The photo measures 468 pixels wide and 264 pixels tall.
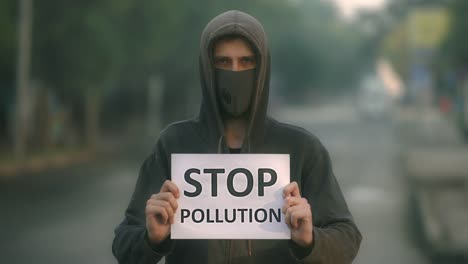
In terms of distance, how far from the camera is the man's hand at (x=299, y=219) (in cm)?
257

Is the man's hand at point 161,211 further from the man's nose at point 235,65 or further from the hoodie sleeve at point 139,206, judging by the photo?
the man's nose at point 235,65

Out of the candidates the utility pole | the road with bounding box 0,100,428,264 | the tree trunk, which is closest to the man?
the road with bounding box 0,100,428,264

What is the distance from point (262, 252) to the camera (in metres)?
2.76

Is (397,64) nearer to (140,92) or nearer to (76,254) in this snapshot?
(140,92)

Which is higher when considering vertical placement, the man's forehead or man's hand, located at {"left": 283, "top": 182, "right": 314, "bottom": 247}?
the man's forehead

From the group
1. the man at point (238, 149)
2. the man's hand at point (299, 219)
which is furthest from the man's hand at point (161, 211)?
the man's hand at point (299, 219)

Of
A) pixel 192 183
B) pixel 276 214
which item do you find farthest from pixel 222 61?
pixel 276 214

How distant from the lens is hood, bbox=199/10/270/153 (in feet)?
9.03

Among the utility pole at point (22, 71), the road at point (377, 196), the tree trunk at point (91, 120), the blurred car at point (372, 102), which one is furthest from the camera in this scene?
the blurred car at point (372, 102)

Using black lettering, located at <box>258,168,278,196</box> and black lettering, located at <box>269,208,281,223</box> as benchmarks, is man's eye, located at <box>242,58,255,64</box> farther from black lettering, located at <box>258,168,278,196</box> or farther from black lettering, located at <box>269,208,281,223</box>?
black lettering, located at <box>269,208,281,223</box>

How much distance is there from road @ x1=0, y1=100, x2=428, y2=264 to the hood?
7590mm

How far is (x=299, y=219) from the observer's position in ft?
8.54

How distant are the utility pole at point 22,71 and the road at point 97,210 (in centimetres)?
193

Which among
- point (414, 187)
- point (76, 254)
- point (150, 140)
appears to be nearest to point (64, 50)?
point (150, 140)
